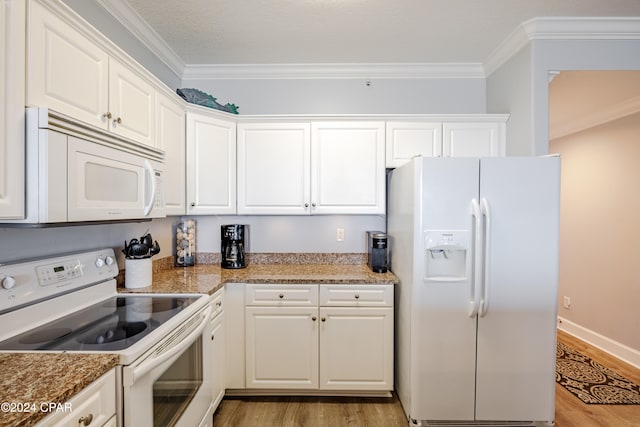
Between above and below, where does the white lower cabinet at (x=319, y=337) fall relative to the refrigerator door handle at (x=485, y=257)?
below

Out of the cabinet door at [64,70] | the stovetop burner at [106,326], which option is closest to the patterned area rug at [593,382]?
the stovetop burner at [106,326]

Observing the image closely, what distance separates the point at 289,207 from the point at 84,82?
1503 millimetres

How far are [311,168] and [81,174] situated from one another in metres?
1.56

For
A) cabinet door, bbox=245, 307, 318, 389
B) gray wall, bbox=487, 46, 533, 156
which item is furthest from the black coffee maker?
gray wall, bbox=487, 46, 533, 156

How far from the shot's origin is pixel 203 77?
2799 mm

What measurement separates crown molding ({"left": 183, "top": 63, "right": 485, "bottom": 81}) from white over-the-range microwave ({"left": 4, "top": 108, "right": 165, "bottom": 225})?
1453 millimetres

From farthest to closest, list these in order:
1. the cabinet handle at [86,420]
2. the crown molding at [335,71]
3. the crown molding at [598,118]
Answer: the crown molding at [598,118]
the crown molding at [335,71]
the cabinet handle at [86,420]

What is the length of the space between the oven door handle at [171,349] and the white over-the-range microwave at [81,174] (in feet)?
1.98

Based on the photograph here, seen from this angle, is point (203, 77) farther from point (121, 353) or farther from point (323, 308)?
point (121, 353)

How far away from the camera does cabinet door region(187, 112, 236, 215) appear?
2.34 meters

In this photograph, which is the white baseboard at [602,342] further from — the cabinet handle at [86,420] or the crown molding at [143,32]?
the crown molding at [143,32]

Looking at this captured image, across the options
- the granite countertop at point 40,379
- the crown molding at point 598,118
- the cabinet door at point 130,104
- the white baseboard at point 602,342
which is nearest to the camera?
the granite countertop at point 40,379

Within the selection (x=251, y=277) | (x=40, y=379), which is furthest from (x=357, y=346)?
(x=40, y=379)

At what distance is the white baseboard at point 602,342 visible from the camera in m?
2.85
